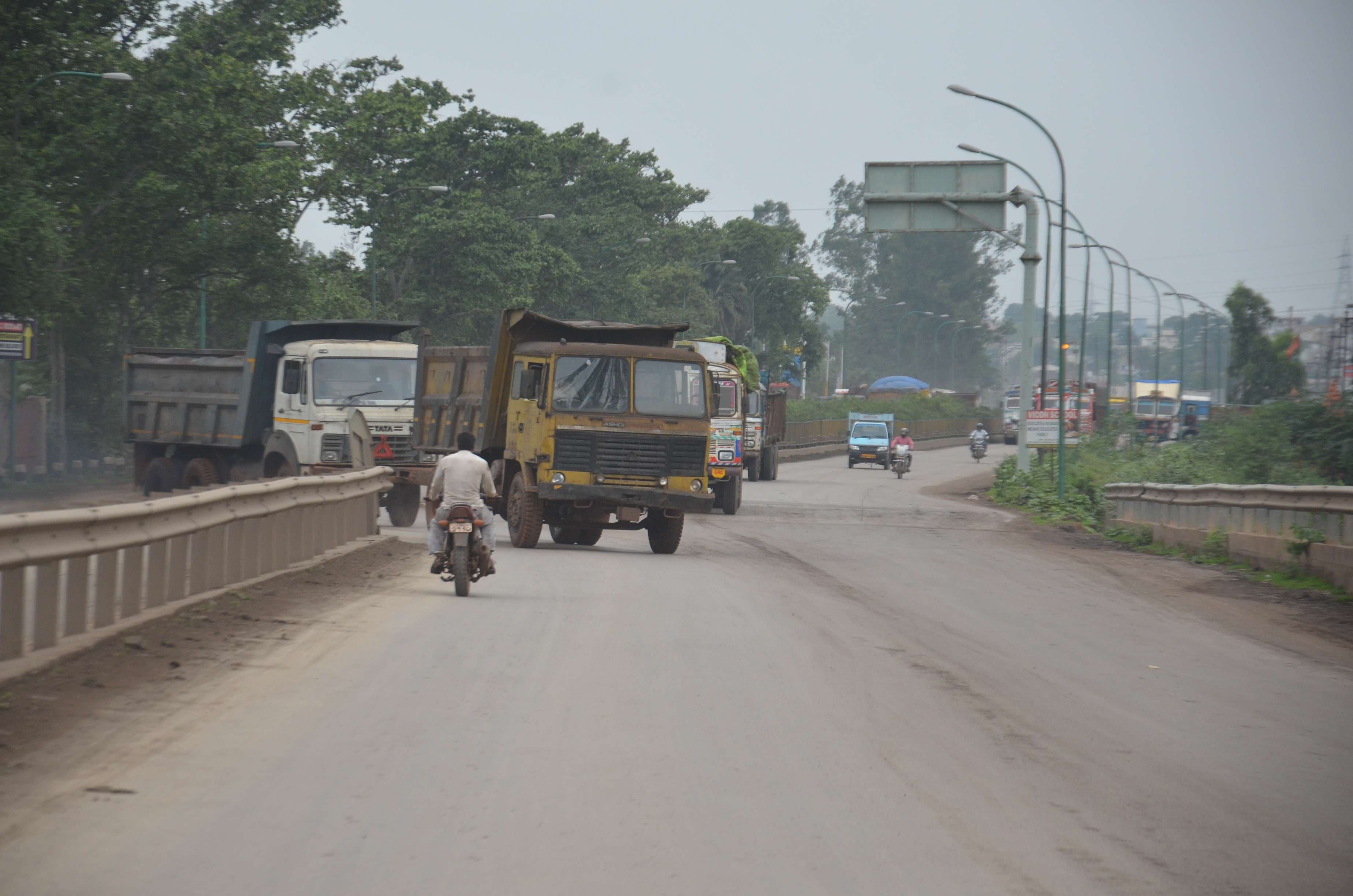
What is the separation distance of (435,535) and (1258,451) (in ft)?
72.1

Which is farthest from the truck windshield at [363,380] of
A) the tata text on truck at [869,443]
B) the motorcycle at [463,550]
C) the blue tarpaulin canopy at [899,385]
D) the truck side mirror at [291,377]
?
the blue tarpaulin canopy at [899,385]

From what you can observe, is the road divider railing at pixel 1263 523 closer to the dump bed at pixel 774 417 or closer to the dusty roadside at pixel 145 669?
the dusty roadside at pixel 145 669

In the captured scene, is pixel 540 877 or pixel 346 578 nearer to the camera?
pixel 540 877

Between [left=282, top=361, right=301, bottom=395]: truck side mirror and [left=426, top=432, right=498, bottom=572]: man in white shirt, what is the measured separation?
33.0 ft

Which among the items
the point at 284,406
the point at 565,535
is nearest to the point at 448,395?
the point at 565,535

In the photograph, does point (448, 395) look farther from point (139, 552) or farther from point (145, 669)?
point (145, 669)

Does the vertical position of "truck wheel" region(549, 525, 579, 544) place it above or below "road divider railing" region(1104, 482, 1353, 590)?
below

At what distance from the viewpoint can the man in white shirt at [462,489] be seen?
13.7 metres

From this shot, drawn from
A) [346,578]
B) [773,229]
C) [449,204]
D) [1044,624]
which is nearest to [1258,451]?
[1044,624]

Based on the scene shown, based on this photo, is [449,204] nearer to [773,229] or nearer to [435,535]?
[435,535]

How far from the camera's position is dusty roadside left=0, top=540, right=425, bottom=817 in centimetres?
686

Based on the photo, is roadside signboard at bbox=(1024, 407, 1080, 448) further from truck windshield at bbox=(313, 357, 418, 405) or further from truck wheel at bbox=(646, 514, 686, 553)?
truck windshield at bbox=(313, 357, 418, 405)

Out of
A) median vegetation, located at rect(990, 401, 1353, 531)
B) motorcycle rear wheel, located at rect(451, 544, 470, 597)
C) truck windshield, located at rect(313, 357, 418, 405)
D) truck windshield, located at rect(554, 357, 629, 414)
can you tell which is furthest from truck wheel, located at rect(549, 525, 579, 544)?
median vegetation, located at rect(990, 401, 1353, 531)

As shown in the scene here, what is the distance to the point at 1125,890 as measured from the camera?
5121 millimetres
